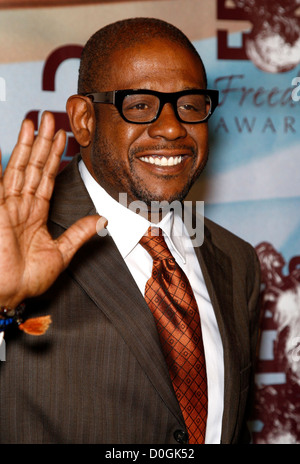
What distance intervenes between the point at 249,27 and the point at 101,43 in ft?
3.10

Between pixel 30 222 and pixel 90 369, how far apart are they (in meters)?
0.38

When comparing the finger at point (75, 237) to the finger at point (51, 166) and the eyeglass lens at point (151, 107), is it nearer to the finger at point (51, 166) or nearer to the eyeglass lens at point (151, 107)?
the finger at point (51, 166)

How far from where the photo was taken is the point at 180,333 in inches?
51.9

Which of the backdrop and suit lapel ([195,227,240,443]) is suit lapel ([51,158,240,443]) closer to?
suit lapel ([195,227,240,443])

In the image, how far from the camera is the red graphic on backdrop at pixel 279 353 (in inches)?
86.9

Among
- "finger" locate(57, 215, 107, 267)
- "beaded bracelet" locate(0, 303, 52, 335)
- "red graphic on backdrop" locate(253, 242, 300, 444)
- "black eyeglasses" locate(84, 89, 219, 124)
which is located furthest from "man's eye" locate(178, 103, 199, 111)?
"red graphic on backdrop" locate(253, 242, 300, 444)

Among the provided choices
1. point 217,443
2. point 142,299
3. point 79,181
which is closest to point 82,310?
point 142,299

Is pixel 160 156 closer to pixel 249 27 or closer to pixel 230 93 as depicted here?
pixel 230 93

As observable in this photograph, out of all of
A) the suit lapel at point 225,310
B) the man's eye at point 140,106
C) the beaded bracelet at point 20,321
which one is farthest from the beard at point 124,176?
the beaded bracelet at point 20,321

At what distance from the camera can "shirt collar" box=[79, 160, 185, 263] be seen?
1.39 m

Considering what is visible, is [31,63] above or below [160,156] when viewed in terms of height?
above

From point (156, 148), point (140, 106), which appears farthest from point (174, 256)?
point (140, 106)

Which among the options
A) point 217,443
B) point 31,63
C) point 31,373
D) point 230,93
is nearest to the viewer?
point 31,373

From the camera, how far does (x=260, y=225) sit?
2.20 meters
